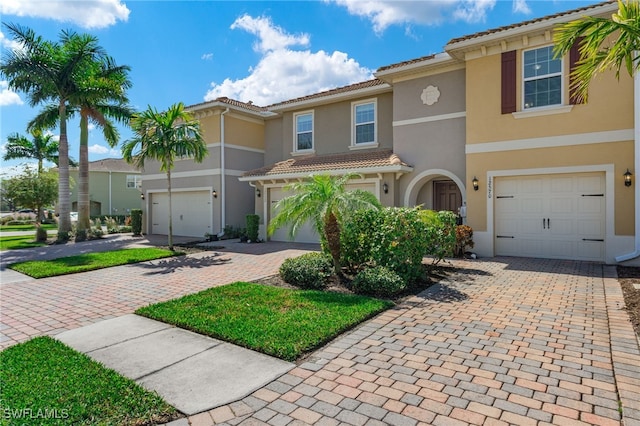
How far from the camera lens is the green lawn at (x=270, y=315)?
471 centimetres

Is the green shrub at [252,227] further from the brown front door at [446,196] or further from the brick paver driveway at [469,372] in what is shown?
the brick paver driveway at [469,372]

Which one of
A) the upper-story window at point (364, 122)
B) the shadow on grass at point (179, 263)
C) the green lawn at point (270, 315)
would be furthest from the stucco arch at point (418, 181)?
the green lawn at point (270, 315)

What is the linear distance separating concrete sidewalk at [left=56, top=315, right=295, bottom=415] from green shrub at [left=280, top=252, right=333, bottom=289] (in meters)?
3.12

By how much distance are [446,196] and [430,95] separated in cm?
396

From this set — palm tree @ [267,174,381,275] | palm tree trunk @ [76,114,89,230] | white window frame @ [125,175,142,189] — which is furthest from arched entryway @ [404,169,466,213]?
white window frame @ [125,175,142,189]

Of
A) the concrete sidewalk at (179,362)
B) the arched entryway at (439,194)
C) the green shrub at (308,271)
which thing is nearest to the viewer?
the concrete sidewalk at (179,362)

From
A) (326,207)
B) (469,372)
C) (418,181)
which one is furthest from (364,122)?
(469,372)

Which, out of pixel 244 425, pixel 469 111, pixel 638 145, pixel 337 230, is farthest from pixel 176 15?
pixel 638 145

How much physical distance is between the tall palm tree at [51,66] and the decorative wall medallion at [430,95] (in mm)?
14832

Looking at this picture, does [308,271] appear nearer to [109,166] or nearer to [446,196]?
[446,196]

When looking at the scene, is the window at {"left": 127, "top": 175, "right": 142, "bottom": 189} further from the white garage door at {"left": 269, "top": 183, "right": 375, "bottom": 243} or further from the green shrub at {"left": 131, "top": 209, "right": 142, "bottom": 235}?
the white garage door at {"left": 269, "top": 183, "right": 375, "bottom": 243}

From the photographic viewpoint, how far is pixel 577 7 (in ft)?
33.6

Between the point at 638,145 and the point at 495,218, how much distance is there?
157 inches

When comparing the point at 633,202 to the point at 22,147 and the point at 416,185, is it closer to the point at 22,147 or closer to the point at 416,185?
the point at 416,185
